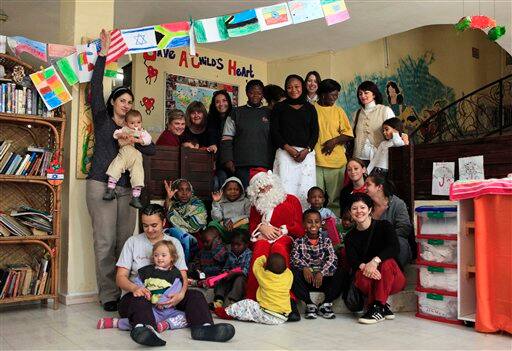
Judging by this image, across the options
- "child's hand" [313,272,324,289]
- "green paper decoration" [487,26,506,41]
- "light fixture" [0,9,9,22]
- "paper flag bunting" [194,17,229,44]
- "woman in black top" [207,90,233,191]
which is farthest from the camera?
"light fixture" [0,9,9,22]

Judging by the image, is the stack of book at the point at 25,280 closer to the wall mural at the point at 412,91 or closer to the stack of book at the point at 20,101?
the stack of book at the point at 20,101

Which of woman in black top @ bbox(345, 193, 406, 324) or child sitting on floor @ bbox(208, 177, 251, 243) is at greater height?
child sitting on floor @ bbox(208, 177, 251, 243)

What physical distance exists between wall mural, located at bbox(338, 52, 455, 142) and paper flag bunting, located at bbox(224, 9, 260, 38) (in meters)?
5.30

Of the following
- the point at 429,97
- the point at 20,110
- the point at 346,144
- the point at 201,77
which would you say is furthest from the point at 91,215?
the point at 429,97

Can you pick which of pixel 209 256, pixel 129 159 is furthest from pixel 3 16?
pixel 209 256

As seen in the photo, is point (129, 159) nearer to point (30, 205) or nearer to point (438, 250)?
point (30, 205)

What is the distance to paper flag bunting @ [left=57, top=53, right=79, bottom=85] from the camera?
13.9 feet

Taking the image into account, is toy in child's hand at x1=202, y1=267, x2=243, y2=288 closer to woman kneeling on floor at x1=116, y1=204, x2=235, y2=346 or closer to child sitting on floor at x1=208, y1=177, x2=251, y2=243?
woman kneeling on floor at x1=116, y1=204, x2=235, y2=346

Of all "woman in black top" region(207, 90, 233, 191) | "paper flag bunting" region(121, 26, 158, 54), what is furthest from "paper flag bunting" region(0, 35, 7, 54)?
"woman in black top" region(207, 90, 233, 191)

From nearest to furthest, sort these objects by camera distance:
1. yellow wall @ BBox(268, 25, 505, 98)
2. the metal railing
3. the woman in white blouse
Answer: the woman in white blouse
yellow wall @ BBox(268, 25, 505, 98)
the metal railing

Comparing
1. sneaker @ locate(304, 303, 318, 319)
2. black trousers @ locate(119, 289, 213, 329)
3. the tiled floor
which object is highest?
black trousers @ locate(119, 289, 213, 329)

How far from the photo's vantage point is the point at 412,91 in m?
10.6

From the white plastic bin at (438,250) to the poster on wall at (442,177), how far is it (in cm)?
74

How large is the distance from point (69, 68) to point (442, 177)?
3.37 meters
